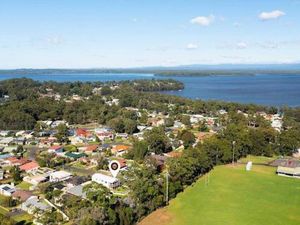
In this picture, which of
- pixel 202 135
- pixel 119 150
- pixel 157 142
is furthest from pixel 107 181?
pixel 202 135

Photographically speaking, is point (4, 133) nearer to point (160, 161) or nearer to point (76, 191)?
point (160, 161)

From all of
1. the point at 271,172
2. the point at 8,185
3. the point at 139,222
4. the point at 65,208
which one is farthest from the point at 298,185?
the point at 8,185

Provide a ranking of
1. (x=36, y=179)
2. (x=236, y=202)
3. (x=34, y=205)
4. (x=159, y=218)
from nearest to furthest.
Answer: (x=159, y=218) → (x=34, y=205) → (x=236, y=202) → (x=36, y=179)

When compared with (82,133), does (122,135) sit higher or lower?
lower

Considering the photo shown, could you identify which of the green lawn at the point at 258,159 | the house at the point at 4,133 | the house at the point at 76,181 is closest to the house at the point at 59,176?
the house at the point at 76,181

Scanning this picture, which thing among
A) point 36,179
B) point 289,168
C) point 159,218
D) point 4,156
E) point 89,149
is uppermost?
point 289,168

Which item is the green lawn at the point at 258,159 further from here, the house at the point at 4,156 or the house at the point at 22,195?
the house at the point at 4,156

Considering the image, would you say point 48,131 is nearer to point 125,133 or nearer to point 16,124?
point 16,124
